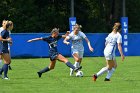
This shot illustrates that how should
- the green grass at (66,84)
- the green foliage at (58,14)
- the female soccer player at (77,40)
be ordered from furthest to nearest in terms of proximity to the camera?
the green foliage at (58,14)
the female soccer player at (77,40)
the green grass at (66,84)

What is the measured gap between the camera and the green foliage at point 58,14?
47281 millimetres

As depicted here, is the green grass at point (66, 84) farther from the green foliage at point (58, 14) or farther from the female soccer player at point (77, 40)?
the green foliage at point (58, 14)

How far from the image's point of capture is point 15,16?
47.2 meters

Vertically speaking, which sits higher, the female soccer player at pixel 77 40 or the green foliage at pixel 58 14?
the female soccer player at pixel 77 40

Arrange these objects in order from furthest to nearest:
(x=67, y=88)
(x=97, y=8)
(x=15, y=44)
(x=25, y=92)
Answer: (x=97, y=8) < (x=15, y=44) < (x=67, y=88) < (x=25, y=92)

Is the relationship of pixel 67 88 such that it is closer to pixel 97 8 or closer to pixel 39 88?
pixel 39 88

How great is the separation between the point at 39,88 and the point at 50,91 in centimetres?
85

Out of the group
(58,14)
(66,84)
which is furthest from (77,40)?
(58,14)

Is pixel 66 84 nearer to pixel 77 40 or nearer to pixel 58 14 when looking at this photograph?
pixel 77 40

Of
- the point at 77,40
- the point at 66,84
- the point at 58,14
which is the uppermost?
the point at 77,40

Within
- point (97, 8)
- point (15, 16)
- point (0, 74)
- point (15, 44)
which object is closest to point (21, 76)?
point (0, 74)

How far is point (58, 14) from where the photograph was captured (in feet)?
165

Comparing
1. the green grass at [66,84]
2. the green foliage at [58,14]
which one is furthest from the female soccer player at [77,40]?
the green foliage at [58,14]

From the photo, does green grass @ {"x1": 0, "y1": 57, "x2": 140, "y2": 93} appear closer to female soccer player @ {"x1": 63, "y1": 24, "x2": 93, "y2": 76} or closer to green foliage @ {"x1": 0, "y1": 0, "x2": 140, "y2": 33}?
female soccer player @ {"x1": 63, "y1": 24, "x2": 93, "y2": 76}
